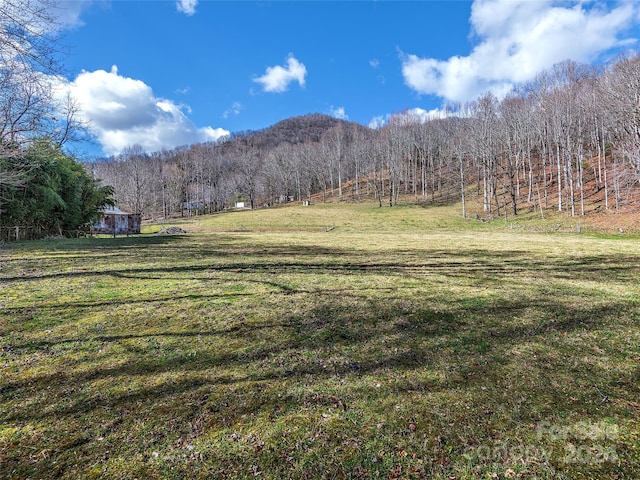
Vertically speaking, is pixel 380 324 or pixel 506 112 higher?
pixel 506 112

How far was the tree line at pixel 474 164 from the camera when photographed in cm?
3472

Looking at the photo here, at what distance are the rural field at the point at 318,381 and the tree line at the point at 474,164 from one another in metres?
28.4

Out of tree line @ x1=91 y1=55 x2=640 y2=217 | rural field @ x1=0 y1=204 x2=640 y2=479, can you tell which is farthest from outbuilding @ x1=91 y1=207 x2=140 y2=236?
rural field @ x1=0 y1=204 x2=640 y2=479

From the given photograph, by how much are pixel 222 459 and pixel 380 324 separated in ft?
11.6

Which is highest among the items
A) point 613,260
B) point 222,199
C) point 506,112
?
point 506,112

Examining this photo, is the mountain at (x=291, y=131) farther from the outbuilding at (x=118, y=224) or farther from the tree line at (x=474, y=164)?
the outbuilding at (x=118, y=224)

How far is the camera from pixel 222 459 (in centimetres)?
244

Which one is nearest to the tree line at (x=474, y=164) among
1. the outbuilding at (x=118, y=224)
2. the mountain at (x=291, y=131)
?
the outbuilding at (x=118, y=224)

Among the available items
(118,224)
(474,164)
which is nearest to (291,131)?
(474,164)

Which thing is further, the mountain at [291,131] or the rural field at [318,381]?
the mountain at [291,131]

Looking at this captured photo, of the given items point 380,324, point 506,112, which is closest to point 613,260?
point 380,324

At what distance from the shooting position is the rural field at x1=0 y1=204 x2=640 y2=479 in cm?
247

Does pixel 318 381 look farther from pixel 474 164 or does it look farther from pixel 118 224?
pixel 474 164

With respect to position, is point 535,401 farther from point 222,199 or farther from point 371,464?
point 222,199
